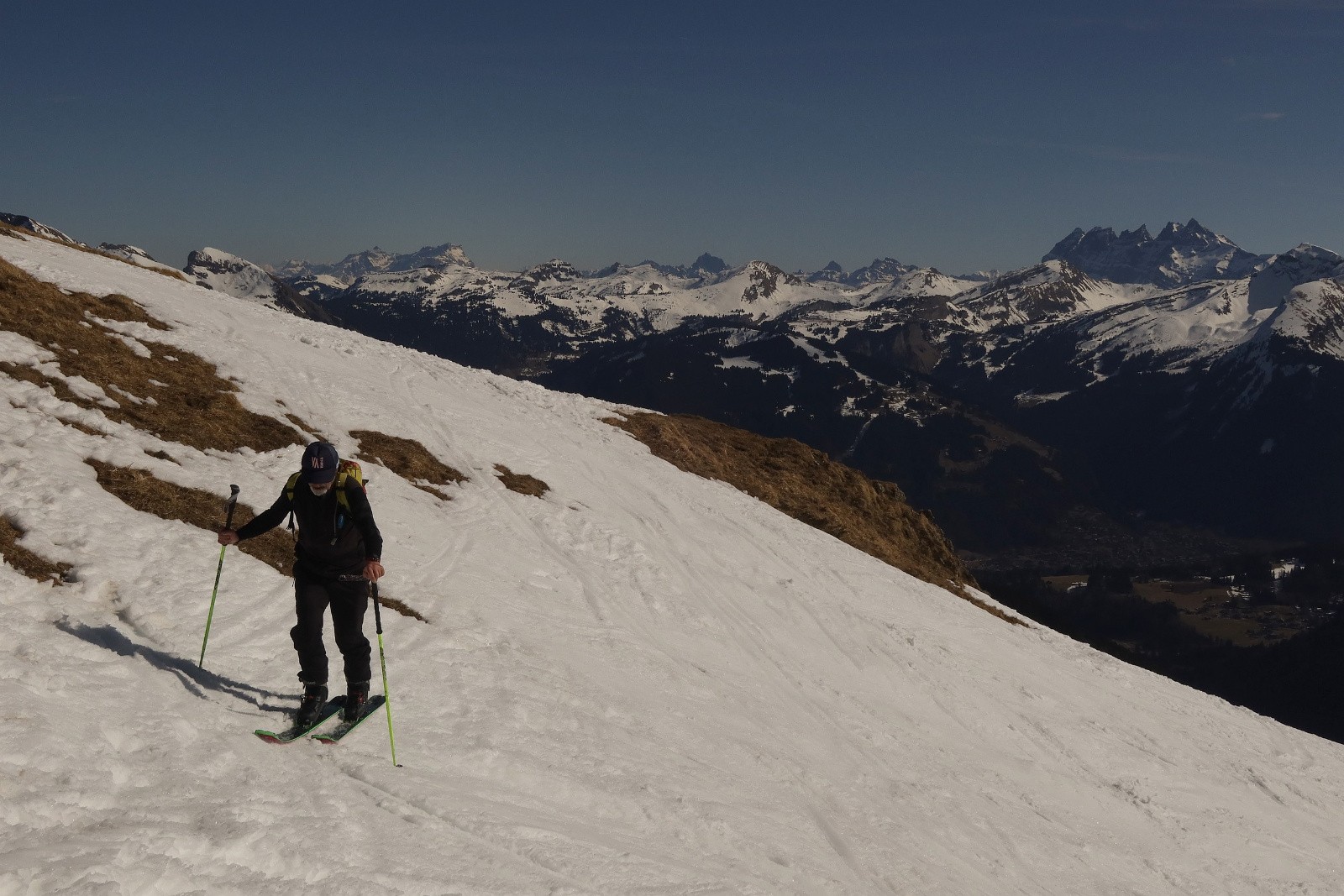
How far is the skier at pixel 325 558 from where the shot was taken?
32.1ft

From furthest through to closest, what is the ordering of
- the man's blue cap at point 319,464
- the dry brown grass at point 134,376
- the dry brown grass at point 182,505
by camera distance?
the dry brown grass at point 134,376, the dry brown grass at point 182,505, the man's blue cap at point 319,464

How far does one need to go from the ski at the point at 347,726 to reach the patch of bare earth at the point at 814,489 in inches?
1171

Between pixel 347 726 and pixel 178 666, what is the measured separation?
2.46 m

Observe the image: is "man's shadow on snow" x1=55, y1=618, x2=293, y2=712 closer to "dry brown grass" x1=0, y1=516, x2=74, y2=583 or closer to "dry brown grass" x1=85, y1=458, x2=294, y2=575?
"dry brown grass" x1=0, y1=516, x2=74, y2=583

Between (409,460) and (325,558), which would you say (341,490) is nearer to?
(325,558)

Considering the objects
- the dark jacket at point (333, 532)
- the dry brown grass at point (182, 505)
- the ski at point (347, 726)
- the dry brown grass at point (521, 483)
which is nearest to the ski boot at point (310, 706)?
the ski at point (347, 726)

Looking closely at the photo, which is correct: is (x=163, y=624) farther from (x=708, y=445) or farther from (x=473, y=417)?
(x=708, y=445)

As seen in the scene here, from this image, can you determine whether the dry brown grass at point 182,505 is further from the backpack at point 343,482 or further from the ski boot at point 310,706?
the backpack at point 343,482

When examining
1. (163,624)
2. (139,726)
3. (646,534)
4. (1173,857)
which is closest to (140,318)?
(646,534)

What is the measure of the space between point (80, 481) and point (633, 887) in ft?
40.2

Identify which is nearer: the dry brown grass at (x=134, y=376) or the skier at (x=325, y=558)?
the skier at (x=325, y=558)

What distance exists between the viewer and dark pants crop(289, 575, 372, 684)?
1000cm

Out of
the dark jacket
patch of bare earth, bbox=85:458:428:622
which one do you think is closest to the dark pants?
the dark jacket

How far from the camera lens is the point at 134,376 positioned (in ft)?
72.4
